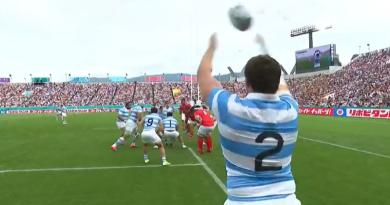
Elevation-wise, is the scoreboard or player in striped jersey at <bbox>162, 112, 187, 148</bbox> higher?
the scoreboard

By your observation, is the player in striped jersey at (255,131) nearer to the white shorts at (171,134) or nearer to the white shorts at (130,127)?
the white shorts at (171,134)

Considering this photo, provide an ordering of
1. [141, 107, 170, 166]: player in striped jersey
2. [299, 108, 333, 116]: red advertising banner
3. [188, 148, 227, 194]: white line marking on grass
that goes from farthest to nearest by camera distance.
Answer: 1. [299, 108, 333, 116]: red advertising banner
2. [141, 107, 170, 166]: player in striped jersey
3. [188, 148, 227, 194]: white line marking on grass

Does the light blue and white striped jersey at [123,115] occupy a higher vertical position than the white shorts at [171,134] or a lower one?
higher

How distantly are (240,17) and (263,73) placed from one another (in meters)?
0.42

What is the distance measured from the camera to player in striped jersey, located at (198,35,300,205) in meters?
3.04

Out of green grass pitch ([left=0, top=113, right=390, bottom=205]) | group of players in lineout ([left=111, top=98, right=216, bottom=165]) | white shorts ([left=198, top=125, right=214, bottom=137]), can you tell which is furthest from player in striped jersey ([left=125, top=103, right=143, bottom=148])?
white shorts ([left=198, top=125, right=214, bottom=137])

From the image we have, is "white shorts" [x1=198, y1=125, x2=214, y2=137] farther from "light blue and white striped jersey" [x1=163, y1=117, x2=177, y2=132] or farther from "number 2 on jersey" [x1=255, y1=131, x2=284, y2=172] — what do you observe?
→ "number 2 on jersey" [x1=255, y1=131, x2=284, y2=172]

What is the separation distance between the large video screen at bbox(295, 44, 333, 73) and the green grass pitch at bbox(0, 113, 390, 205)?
55.2 metres

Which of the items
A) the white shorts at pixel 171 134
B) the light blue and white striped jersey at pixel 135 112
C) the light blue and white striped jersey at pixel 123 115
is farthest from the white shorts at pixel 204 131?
the light blue and white striped jersey at pixel 123 115

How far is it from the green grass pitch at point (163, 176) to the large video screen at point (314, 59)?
181ft

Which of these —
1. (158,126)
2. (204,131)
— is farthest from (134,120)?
(158,126)

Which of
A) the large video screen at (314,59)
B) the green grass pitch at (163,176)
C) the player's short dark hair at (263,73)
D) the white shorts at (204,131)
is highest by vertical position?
the large video screen at (314,59)

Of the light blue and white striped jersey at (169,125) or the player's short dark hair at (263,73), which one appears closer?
the player's short dark hair at (263,73)

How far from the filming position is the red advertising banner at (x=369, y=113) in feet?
128
